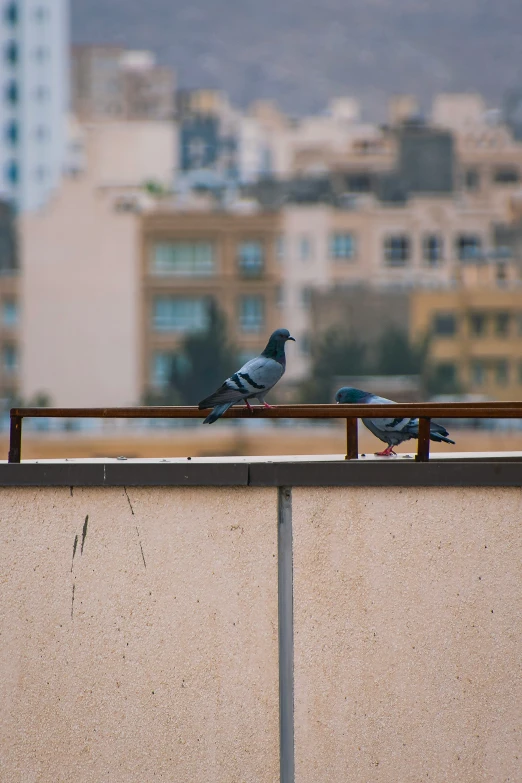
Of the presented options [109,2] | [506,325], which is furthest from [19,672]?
[109,2]

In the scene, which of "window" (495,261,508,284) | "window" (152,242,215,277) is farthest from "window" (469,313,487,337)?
"window" (152,242,215,277)

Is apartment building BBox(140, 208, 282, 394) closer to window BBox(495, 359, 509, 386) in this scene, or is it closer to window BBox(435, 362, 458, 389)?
window BBox(435, 362, 458, 389)

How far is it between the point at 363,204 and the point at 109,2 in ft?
204

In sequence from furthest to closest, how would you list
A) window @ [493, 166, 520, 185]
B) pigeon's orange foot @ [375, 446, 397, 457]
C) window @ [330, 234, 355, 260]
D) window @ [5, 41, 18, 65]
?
1. window @ [5, 41, 18, 65]
2. window @ [493, 166, 520, 185]
3. window @ [330, 234, 355, 260]
4. pigeon's orange foot @ [375, 446, 397, 457]

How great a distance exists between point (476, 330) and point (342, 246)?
25.7 ft

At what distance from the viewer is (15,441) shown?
3.46 meters

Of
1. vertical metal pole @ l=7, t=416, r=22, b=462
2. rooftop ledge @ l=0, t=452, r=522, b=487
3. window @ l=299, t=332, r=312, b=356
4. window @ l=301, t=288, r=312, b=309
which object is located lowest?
window @ l=299, t=332, r=312, b=356

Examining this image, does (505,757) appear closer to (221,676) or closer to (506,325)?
(221,676)

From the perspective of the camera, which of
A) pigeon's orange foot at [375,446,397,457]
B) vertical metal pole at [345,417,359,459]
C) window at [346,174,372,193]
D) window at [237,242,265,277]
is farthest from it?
window at [346,174,372,193]

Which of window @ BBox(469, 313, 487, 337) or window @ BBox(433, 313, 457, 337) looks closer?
window @ BBox(469, 313, 487, 337)

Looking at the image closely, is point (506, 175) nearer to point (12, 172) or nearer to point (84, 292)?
point (84, 292)

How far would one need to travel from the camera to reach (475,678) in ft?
10.6

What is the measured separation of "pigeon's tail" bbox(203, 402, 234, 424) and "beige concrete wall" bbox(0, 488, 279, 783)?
0.51m

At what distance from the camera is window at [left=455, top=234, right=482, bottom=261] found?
203 ft
